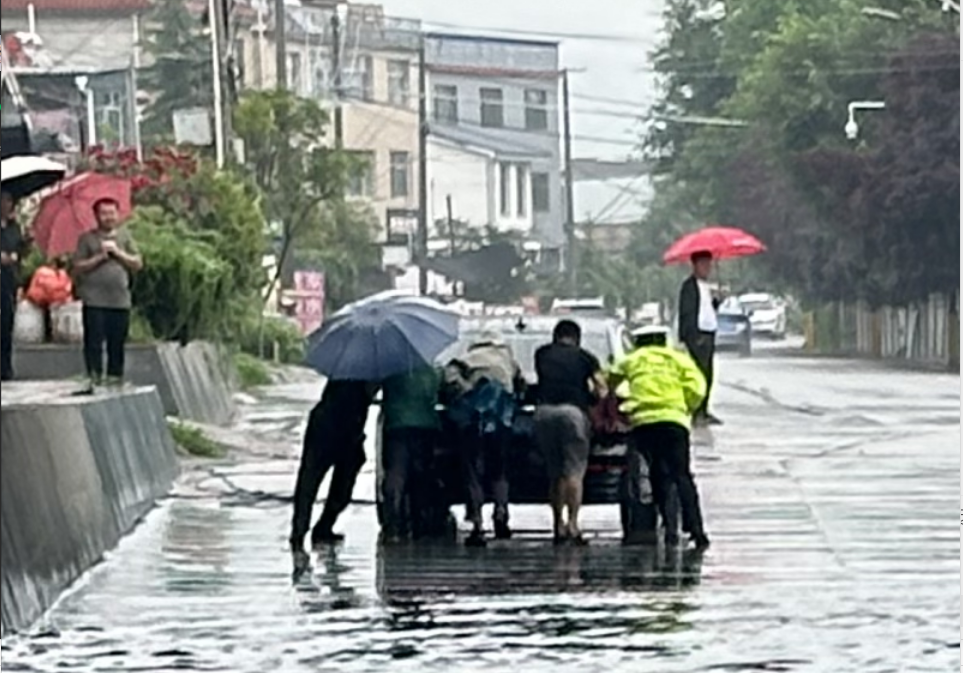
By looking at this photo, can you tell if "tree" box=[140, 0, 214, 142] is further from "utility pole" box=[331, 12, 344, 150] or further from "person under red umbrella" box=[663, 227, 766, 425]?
"person under red umbrella" box=[663, 227, 766, 425]

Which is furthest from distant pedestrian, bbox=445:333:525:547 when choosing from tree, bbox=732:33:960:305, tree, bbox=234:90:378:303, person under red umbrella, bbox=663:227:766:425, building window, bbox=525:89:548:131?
building window, bbox=525:89:548:131

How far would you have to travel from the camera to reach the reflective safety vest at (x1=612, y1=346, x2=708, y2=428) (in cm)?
1858

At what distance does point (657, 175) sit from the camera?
98000 millimetres

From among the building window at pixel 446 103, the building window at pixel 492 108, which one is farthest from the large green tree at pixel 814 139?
the building window at pixel 446 103

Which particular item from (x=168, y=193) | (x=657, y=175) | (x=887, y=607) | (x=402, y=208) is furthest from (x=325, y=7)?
(x=887, y=607)

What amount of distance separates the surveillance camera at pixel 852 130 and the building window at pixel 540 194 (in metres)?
22.9

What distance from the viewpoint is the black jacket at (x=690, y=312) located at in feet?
93.9

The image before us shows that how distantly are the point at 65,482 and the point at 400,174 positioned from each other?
69.9 m

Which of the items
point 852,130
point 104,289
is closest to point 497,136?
point 852,130

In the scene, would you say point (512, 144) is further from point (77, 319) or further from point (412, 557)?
point (412, 557)

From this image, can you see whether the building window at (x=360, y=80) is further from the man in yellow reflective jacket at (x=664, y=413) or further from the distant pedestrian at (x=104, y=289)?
the man in yellow reflective jacket at (x=664, y=413)

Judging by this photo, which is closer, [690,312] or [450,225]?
[690,312]

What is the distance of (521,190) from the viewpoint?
3885 inches

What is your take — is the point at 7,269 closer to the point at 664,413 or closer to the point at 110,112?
the point at 664,413
